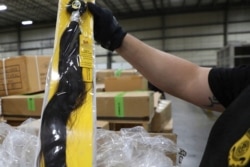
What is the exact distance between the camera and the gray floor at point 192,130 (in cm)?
335

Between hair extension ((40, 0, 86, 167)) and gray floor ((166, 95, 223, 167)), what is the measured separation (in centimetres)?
219

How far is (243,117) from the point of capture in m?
0.63

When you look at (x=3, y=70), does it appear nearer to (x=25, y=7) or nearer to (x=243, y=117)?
(x=243, y=117)

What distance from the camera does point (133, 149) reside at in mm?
780

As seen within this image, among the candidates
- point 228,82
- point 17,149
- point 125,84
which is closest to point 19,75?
point 125,84

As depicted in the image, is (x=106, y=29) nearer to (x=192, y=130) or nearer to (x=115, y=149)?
(x=115, y=149)

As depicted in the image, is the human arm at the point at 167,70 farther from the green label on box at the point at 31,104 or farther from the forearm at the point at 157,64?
the green label on box at the point at 31,104

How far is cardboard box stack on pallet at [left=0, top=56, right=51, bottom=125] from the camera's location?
6.33 ft

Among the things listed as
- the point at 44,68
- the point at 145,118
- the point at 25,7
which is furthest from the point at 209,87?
the point at 25,7

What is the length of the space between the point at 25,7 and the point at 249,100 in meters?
10.6

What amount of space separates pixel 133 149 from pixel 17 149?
0.36 m

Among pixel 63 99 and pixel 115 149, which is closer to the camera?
pixel 63 99

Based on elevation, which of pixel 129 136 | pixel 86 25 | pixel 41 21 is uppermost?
pixel 41 21

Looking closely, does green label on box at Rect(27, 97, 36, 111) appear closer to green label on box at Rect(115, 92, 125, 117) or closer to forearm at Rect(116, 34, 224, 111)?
green label on box at Rect(115, 92, 125, 117)
